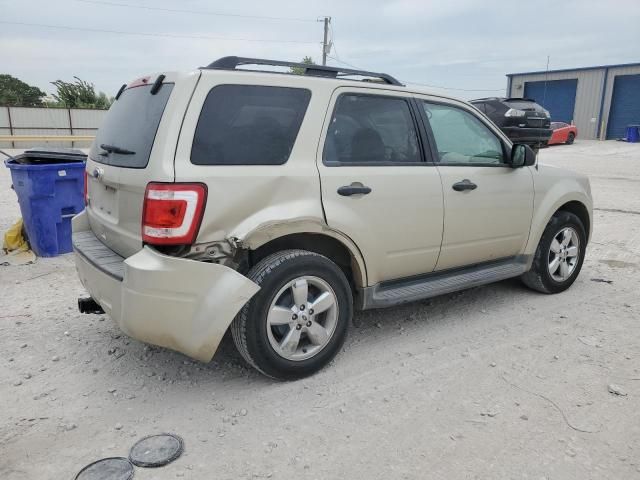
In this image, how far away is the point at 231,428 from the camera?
278 centimetres

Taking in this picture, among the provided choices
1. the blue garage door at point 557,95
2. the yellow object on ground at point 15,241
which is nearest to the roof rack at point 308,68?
the yellow object on ground at point 15,241

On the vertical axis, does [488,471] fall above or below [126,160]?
below

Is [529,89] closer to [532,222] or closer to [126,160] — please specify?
[532,222]

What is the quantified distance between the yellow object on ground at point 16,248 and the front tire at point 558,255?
5.11 m

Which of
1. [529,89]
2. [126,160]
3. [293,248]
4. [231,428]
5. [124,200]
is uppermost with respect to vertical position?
[529,89]

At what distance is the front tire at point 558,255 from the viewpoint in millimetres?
4695

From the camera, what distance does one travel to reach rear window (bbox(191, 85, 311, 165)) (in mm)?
2879

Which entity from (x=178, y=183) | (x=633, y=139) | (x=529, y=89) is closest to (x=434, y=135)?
(x=178, y=183)

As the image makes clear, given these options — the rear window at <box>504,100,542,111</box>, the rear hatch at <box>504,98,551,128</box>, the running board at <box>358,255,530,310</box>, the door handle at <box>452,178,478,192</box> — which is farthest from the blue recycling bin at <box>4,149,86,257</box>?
the rear window at <box>504,100,542,111</box>

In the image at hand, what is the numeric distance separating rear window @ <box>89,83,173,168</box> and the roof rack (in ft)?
1.17

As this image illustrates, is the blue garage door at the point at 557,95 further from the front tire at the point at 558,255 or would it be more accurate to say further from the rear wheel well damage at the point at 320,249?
the rear wheel well damage at the point at 320,249

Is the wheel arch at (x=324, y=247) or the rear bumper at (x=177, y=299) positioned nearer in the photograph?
the rear bumper at (x=177, y=299)

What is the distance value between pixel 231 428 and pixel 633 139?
33199 millimetres

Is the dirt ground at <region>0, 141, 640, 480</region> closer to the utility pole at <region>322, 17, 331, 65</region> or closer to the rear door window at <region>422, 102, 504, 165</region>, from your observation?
the rear door window at <region>422, 102, 504, 165</region>
